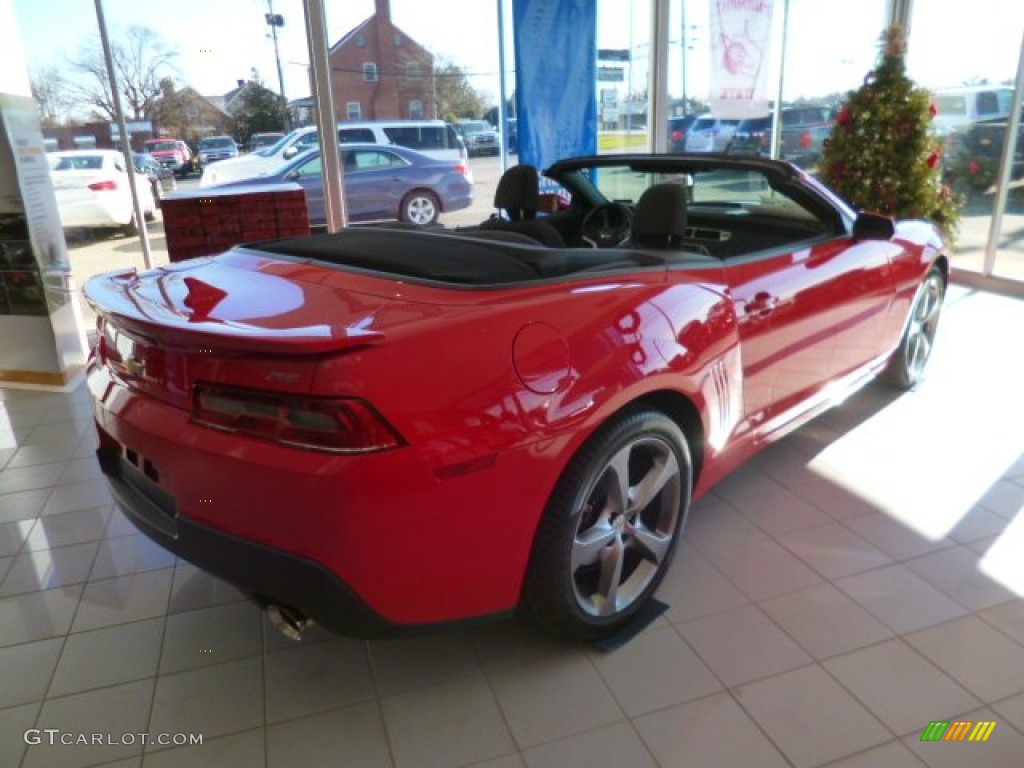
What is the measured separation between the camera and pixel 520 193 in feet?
10.9

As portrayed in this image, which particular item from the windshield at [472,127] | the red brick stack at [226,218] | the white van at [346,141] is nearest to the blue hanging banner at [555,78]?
the windshield at [472,127]

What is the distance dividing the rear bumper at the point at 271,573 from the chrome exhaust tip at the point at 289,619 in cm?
3

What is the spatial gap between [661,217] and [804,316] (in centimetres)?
68

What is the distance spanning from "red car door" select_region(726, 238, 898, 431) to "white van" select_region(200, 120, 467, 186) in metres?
4.58

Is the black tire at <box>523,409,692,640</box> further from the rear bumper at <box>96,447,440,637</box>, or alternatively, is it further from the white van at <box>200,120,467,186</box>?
the white van at <box>200,120,467,186</box>

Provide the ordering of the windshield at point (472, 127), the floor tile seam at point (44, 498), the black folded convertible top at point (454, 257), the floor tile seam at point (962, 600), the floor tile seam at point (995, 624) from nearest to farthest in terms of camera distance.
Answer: the black folded convertible top at point (454, 257) → the floor tile seam at point (995, 624) → the floor tile seam at point (962, 600) → the floor tile seam at point (44, 498) → the windshield at point (472, 127)

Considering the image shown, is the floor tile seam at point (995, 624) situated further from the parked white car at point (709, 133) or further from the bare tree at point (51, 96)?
the parked white car at point (709, 133)

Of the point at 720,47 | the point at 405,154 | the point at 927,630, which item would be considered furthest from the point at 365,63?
the point at 927,630

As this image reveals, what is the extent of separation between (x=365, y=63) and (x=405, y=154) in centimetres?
86

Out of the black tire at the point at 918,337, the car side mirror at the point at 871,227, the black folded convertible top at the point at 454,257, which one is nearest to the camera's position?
the black folded convertible top at the point at 454,257

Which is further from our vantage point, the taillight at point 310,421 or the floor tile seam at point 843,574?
the floor tile seam at point 843,574

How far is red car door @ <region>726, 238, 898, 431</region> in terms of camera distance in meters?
2.46

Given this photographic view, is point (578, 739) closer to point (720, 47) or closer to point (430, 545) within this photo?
point (430, 545)

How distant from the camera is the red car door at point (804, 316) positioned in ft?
8.07
